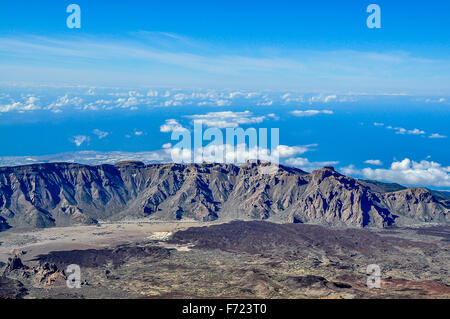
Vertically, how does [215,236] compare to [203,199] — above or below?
below

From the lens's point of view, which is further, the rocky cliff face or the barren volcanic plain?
the rocky cliff face

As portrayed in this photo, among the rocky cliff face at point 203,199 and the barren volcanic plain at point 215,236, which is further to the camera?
the rocky cliff face at point 203,199

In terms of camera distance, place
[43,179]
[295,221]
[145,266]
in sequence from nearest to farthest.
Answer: [145,266], [295,221], [43,179]

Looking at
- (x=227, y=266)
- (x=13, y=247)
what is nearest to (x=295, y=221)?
(x=227, y=266)

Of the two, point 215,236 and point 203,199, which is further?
point 203,199
